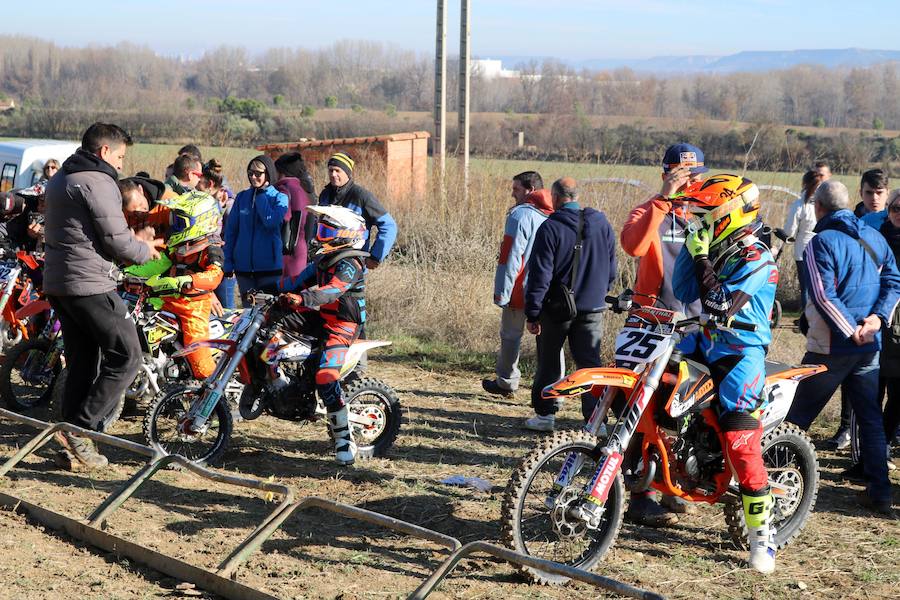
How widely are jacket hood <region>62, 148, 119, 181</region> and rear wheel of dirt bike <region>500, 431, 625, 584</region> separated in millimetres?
3227

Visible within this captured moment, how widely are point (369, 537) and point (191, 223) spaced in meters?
2.87

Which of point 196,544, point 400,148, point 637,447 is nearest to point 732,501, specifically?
point 637,447

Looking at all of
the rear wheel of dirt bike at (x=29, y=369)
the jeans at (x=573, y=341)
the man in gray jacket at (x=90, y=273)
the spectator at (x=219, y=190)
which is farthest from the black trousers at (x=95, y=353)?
the spectator at (x=219, y=190)

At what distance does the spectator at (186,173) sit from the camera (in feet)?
30.5

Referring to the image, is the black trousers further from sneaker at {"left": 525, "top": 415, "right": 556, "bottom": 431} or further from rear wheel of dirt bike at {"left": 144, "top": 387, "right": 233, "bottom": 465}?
sneaker at {"left": 525, "top": 415, "right": 556, "bottom": 431}

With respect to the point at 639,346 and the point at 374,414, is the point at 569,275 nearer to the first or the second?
the point at 374,414

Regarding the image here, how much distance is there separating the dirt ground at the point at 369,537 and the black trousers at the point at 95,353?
47cm

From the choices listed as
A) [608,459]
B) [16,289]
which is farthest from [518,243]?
[16,289]

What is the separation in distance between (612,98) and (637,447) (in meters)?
40.9

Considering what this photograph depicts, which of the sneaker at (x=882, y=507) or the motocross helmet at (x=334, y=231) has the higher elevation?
the motocross helmet at (x=334, y=231)

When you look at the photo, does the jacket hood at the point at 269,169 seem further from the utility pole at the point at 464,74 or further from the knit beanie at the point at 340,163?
the utility pole at the point at 464,74

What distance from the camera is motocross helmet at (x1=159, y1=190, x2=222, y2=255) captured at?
24.2 feet

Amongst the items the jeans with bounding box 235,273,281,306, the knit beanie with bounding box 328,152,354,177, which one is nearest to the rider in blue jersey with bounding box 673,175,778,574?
the knit beanie with bounding box 328,152,354,177

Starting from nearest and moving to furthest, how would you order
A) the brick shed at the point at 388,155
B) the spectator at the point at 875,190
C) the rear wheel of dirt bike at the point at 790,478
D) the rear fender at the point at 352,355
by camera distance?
the rear wheel of dirt bike at the point at 790,478 < the rear fender at the point at 352,355 < the spectator at the point at 875,190 < the brick shed at the point at 388,155
